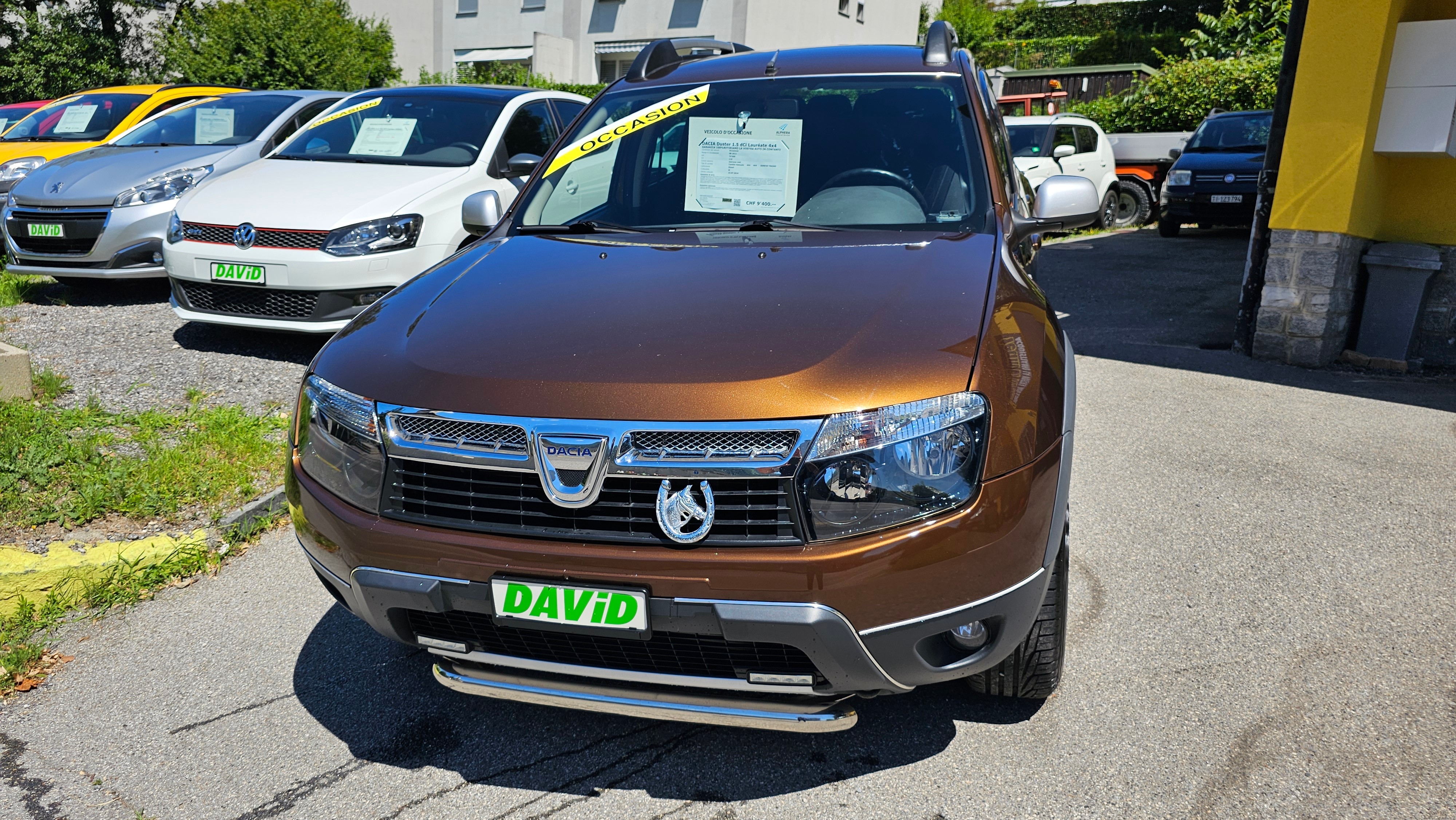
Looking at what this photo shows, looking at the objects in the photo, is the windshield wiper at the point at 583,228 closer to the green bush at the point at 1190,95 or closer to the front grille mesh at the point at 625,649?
the front grille mesh at the point at 625,649

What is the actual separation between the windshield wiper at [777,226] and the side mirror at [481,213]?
0.96 m

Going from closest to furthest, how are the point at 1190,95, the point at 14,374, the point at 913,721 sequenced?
the point at 913,721
the point at 14,374
the point at 1190,95

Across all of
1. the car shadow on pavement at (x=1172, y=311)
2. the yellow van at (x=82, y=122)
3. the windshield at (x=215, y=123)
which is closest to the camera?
the car shadow on pavement at (x=1172, y=311)

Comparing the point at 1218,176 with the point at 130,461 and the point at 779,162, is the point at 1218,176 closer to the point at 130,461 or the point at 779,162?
the point at 779,162

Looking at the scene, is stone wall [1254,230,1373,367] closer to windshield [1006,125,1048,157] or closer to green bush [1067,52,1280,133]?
Answer: windshield [1006,125,1048,157]

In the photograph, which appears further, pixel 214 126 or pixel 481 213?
pixel 214 126

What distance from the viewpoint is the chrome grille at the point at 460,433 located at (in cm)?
209

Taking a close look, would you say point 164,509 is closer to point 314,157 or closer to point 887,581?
point 887,581

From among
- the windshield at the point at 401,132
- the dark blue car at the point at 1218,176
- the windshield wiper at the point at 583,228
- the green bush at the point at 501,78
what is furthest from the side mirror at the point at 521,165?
the green bush at the point at 501,78

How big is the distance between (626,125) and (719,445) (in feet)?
6.67

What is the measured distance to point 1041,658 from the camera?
8.32 ft

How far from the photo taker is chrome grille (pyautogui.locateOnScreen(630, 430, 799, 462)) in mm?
1997

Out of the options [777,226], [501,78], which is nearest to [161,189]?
[777,226]

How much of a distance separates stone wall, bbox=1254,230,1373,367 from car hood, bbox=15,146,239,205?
7.59m
